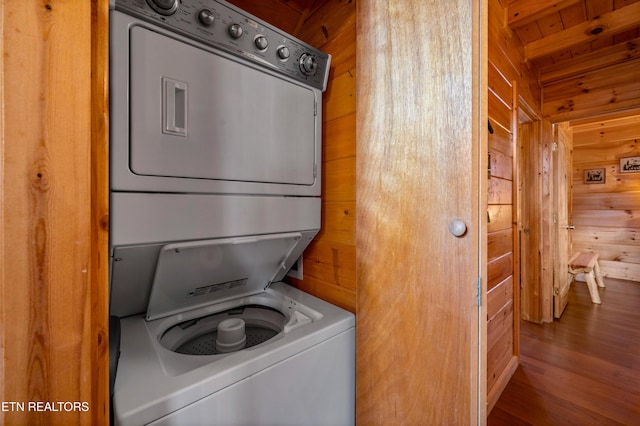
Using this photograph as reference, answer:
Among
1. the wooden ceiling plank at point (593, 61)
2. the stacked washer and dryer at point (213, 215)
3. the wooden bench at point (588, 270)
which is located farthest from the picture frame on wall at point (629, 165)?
the stacked washer and dryer at point (213, 215)

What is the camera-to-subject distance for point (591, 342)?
2330mm

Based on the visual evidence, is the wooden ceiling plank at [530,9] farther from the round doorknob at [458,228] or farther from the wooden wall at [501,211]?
the round doorknob at [458,228]

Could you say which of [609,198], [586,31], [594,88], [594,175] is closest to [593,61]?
[594,88]

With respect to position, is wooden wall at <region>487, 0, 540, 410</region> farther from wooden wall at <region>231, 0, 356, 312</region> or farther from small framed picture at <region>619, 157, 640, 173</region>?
small framed picture at <region>619, 157, 640, 173</region>

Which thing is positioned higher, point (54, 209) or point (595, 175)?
point (595, 175)

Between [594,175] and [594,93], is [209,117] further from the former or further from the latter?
[594,175]

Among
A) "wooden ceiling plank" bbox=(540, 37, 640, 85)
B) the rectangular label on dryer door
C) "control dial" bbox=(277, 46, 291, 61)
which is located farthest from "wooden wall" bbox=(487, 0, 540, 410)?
the rectangular label on dryer door

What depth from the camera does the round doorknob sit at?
714 mm

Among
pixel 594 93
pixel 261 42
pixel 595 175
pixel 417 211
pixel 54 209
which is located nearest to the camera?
pixel 54 209

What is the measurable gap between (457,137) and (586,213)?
558cm

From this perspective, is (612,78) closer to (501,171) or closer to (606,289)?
(501,171)

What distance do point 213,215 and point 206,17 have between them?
628 millimetres

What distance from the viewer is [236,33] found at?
878 mm

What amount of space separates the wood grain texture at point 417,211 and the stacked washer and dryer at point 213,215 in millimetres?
204
